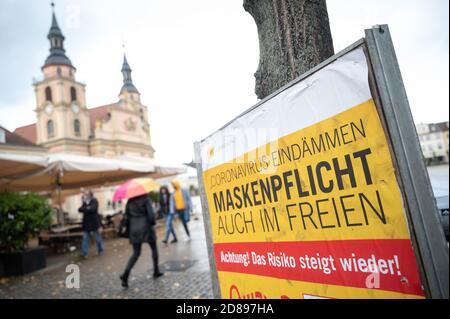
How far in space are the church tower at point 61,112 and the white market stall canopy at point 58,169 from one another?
2747 centimetres

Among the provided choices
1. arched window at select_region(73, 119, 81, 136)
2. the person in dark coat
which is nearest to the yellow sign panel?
the person in dark coat

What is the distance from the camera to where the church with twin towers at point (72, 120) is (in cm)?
3762

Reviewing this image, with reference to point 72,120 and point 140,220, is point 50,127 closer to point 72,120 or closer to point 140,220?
point 72,120

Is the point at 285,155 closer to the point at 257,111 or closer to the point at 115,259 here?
the point at 257,111

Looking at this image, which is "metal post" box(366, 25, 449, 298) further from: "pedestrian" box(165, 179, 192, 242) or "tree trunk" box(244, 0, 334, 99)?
"pedestrian" box(165, 179, 192, 242)

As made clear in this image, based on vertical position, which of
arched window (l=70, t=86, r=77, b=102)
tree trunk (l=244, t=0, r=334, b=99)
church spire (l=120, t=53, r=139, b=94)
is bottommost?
tree trunk (l=244, t=0, r=334, b=99)

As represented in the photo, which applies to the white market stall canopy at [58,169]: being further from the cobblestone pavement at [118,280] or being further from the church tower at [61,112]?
the church tower at [61,112]

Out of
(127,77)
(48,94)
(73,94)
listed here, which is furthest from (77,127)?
(127,77)

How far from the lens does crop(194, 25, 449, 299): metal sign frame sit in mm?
1080

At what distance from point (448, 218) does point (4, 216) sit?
8.73 metres

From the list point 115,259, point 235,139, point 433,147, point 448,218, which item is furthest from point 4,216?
point 433,147

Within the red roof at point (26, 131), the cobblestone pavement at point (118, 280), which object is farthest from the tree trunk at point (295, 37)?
the red roof at point (26, 131)

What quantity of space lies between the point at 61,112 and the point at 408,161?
4165cm

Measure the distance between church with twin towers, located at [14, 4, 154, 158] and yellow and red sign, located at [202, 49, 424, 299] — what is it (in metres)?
33.8
